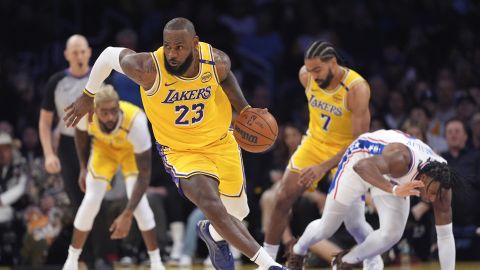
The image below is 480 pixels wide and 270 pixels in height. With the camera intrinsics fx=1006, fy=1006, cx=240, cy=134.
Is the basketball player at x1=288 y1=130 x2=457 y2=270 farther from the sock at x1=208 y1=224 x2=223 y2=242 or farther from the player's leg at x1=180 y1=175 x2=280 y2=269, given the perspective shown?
the player's leg at x1=180 y1=175 x2=280 y2=269

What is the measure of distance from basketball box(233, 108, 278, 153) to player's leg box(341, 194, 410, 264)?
1.09 meters

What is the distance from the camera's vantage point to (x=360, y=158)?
24.1ft

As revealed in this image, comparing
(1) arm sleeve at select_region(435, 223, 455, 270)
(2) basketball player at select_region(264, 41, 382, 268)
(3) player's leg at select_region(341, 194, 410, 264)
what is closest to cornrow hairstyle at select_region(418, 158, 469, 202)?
(1) arm sleeve at select_region(435, 223, 455, 270)

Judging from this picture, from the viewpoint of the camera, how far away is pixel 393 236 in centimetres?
717

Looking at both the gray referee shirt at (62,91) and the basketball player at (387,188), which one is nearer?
the basketball player at (387,188)

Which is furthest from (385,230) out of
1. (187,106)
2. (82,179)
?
(82,179)

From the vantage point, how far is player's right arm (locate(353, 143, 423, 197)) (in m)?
6.92

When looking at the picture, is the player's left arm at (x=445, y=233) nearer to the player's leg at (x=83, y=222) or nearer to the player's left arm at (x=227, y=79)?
the player's left arm at (x=227, y=79)

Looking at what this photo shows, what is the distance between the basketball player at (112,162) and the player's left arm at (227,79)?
167cm

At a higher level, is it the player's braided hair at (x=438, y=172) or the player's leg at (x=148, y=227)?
the player's braided hair at (x=438, y=172)

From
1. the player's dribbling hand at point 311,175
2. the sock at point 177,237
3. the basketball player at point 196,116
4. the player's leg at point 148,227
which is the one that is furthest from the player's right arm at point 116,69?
the sock at point 177,237

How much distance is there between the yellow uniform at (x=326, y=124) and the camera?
7.76 meters

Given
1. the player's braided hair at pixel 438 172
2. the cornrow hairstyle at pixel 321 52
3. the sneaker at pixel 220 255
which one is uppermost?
the cornrow hairstyle at pixel 321 52

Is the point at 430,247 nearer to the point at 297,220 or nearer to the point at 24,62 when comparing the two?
the point at 297,220
